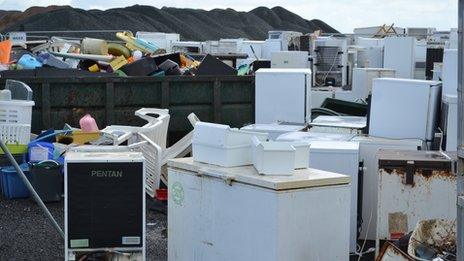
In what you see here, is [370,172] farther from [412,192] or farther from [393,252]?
[393,252]

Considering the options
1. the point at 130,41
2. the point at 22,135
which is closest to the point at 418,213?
the point at 22,135

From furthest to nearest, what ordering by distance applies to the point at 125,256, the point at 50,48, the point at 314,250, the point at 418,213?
the point at 50,48 < the point at 418,213 < the point at 125,256 < the point at 314,250

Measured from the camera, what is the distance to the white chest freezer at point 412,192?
18.1 ft

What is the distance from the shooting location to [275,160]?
456 centimetres

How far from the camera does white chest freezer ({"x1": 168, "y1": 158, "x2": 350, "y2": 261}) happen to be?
4.40 m

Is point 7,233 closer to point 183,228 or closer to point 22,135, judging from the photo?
point 22,135

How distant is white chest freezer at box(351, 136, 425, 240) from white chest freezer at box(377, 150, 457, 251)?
73 centimetres

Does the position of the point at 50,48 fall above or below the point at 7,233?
above

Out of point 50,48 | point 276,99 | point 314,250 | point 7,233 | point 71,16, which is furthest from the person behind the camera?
point 71,16

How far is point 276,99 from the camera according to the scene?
8.48 metres

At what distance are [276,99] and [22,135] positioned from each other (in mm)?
3063

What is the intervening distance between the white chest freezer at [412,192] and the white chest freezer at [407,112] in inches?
56.4

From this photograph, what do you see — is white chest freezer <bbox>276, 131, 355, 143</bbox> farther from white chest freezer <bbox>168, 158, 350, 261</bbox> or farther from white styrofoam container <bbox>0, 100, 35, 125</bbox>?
white styrofoam container <bbox>0, 100, 35, 125</bbox>

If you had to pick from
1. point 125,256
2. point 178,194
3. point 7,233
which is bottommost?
point 7,233
